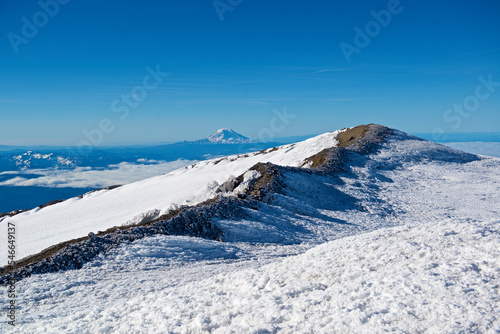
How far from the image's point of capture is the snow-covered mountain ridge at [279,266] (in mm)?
7566

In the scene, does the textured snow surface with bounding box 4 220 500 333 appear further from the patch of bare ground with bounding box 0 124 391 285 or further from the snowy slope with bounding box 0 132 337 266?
the snowy slope with bounding box 0 132 337 266

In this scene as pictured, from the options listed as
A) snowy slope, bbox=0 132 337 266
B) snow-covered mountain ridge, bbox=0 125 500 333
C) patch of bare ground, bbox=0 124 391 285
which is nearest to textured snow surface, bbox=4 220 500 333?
snow-covered mountain ridge, bbox=0 125 500 333

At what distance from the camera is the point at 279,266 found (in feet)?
39.1

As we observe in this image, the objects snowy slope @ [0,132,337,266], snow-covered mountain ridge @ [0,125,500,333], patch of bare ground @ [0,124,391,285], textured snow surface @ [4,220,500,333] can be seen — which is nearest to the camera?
textured snow surface @ [4,220,500,333]

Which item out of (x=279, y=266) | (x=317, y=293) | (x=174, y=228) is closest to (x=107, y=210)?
(x=174, y=228)

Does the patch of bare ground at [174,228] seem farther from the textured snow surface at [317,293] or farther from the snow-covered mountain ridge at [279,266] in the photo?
the textured snow surface at [317,293]

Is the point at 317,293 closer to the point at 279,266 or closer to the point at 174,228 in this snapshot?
the point at 279,266

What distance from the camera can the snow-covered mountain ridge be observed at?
7566mm

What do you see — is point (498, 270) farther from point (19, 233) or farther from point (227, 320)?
point (19, 233)

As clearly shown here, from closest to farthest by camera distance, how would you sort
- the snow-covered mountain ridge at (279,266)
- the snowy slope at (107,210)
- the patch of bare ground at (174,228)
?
the snow-covered mountain ridge at (279,266) → the patch of bare ground at (174,228) → the snowy slope at (107,210)

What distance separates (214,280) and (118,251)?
6105 millimetres

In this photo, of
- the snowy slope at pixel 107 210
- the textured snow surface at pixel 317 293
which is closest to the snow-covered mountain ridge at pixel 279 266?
the textured snow surface at pixel 317 293

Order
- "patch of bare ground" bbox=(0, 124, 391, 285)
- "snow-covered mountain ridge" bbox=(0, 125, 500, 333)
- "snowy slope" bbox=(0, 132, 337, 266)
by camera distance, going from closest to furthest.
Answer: "snow-covered mountain ridge" bbox=(0, 125, 500, 333)
"patch of bare ground" bbox=(0, 124, 391, 285)
"snowy slope" bbox=(0, 132, 337, 266)

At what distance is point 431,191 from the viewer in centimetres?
3441
